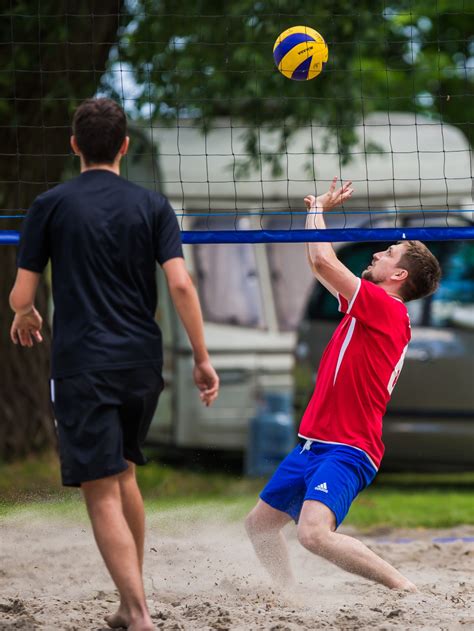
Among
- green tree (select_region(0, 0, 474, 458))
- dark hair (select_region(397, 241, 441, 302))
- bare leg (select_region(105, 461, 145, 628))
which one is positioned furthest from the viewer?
green tree (select_region(0, 0, 474, 458))

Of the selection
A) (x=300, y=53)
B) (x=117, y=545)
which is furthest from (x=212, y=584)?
(x=300, y=53)

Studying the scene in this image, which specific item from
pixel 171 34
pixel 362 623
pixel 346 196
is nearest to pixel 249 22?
pixel 171 34

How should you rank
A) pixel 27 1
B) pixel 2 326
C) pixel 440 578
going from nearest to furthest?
pixel 440 578, pixel 27 1, pixel 2 326

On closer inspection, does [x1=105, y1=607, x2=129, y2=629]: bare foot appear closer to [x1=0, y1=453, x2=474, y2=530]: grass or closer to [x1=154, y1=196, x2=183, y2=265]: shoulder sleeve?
[x1=154, y1=196, x2=183, y2=265]: shoulder sleeve

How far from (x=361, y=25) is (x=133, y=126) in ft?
7.90

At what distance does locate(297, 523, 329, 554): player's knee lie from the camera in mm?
4641

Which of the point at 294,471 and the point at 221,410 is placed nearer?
the point at 294,471

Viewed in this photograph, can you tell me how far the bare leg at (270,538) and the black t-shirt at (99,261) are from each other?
1.16 metres

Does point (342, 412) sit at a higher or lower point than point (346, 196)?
lower

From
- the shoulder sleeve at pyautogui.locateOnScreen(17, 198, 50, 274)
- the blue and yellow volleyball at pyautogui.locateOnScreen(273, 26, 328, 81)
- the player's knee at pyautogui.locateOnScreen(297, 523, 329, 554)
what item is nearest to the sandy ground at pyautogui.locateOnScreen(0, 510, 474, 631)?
the player's knee at pyautogui.locateOnScreen(297, 523, 329, 554)

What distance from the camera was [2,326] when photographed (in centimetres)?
1022

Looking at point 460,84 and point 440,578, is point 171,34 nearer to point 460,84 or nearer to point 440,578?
point 440,578

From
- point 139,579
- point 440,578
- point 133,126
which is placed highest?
point 133,126

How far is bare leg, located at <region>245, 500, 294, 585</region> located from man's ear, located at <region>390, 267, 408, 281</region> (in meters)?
1.13
